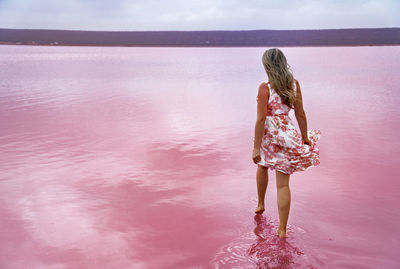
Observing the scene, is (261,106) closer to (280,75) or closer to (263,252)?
(280,75)

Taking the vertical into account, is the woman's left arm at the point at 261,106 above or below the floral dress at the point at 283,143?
above

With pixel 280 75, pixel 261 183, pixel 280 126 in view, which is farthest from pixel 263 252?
pixel 280 75

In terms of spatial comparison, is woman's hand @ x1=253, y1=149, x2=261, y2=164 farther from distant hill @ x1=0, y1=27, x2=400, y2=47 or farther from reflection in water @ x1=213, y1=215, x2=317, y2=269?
distant hill @ x1=0, y1=27, x2=400, y2=47

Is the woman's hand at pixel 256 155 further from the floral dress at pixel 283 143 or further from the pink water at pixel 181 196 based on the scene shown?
the pink water at pixel 181 196

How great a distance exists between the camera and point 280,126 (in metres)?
3.05

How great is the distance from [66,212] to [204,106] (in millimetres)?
6998

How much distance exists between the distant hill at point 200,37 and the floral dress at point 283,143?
111445 millimetres

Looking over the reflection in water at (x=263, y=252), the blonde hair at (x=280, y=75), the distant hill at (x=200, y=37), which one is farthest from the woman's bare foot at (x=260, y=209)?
the distant hill at (x=200, y=37)

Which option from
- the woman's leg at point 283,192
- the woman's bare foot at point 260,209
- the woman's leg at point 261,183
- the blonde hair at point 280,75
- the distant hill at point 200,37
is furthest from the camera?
the distant hill at point 200,37

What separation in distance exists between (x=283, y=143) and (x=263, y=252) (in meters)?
0.86

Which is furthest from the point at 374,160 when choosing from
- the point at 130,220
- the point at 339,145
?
the point at 130,220

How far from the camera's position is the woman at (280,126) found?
298 cm

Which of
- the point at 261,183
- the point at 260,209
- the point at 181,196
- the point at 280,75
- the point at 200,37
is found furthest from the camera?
the point at 200,37

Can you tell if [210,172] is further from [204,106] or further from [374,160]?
[204,106]
